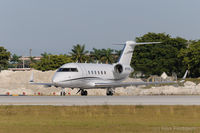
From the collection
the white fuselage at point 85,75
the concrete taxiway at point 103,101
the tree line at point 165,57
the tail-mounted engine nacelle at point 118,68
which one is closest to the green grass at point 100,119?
the concrete taxiway at point 103,101

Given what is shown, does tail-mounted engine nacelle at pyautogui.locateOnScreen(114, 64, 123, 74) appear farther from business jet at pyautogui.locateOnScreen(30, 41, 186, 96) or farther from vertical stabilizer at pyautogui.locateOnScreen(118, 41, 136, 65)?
vertical stabilizer at pyautogui.locateOnScreen(118, 41, 136, 65)

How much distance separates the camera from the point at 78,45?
593ft

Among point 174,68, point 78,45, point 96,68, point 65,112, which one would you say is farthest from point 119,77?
point 78,45

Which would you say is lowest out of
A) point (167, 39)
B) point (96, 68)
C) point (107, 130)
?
point (107, 130)

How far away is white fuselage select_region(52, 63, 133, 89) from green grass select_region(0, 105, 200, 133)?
59.3 ft

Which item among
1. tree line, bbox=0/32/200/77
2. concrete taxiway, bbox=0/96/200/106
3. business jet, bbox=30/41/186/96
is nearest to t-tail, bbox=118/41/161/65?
business jet, bbox=30/41/186/96

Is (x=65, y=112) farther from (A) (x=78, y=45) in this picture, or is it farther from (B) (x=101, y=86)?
(A) (x=78, y=45)

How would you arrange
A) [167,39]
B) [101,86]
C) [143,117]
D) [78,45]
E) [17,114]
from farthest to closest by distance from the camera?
1. [78,45]
2. [167,39]
3. [101,86]
4. [17,114]
5. [143,117]

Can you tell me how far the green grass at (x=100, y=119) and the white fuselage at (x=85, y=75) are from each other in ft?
59.3

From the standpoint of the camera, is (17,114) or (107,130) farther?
(17,114)

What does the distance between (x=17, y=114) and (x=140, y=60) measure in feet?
397

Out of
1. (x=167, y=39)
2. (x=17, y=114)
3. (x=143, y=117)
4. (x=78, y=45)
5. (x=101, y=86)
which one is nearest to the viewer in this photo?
(x=143, y=117)

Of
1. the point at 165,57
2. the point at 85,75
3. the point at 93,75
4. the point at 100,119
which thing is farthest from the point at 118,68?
the point at 165,57

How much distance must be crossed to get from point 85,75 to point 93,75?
2.10 m
